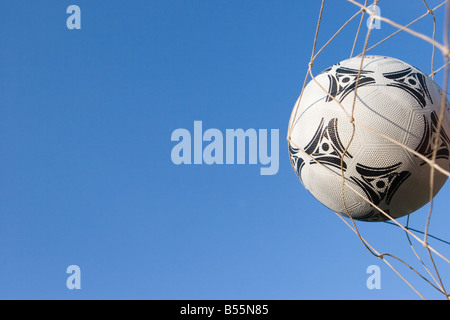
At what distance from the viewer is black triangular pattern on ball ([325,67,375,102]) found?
25.1ft

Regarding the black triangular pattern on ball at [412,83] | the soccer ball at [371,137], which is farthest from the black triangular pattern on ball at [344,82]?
the black triangular pattern on ball at [412,83]

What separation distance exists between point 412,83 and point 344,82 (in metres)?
0.78

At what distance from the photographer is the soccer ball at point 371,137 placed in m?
7.41

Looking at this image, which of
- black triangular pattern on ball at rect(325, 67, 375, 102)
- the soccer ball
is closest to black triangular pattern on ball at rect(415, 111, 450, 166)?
the soccer ball

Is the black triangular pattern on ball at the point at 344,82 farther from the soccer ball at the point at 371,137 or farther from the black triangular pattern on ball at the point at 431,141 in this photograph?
the black triangular pattern on ball at the point at 431,141

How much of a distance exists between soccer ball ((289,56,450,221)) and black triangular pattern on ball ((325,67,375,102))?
11 mm

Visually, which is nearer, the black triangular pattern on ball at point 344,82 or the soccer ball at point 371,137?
the soccer ball at point 371,137

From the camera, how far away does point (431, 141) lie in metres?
7.49

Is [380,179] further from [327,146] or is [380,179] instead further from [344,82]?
[344,82]

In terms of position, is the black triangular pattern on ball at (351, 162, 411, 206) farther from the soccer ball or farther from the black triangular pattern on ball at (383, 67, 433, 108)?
the black triangular pattern on ball at (383, 67, 433, 108)

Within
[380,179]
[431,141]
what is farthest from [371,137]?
[431,141]

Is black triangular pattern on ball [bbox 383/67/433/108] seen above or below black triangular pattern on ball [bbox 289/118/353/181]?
above

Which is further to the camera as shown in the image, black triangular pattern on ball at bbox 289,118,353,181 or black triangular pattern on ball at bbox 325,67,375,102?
black triangular pattern on ball at bbox 325,67,375,102
